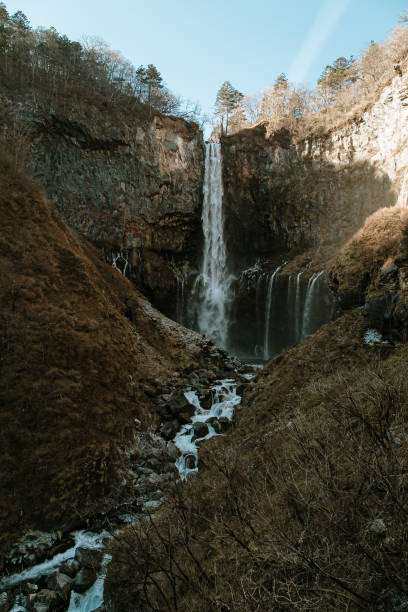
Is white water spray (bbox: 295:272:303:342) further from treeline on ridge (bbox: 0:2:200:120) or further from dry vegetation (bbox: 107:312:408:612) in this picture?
treeline on ridge (bbox: 0:2:200:120)

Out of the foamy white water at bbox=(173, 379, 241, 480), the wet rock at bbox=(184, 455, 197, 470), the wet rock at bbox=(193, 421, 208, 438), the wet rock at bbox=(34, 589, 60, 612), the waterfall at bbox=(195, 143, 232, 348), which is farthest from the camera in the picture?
the waterfall at bbox=(195, 143, 232, 348)

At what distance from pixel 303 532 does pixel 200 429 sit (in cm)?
893

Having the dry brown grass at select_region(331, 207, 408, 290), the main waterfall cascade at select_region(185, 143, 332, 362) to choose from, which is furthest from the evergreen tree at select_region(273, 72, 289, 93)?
the dry brown grass at select_region(331, 207, 408, 290)

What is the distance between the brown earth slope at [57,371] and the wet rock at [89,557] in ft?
2.75

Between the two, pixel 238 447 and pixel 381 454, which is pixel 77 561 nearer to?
pixel 238 447

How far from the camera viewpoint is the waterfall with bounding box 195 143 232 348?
92.4 ft

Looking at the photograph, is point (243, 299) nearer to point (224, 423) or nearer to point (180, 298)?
point (180, 298)

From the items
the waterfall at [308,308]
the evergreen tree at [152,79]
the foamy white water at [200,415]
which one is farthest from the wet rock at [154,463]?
the evergreen tree at [152,79]

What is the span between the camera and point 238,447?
24.1 feet

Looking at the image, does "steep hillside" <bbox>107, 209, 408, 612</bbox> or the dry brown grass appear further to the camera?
the dry brown grass

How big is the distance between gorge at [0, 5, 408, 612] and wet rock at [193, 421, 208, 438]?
0.24ft

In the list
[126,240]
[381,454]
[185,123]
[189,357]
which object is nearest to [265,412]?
[381,454]

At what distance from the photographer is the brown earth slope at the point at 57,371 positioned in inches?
291

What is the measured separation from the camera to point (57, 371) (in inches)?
376
